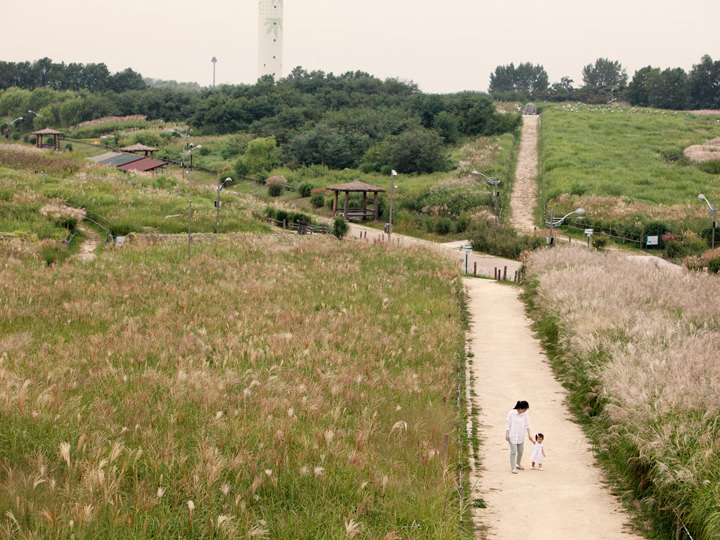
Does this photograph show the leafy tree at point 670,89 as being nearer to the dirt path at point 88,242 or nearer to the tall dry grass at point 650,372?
the tall dry grass at point 650,372

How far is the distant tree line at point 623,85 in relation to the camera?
11619 cm

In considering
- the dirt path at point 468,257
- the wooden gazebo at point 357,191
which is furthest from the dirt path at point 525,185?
the wooden gazebo at point 357,191

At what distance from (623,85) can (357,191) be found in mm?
109444

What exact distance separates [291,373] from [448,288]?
1348cm

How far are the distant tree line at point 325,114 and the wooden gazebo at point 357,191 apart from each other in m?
14.2

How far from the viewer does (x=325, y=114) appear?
276ft

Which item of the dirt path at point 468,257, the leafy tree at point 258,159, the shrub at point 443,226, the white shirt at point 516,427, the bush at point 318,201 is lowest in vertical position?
the dirt path at point 468,257

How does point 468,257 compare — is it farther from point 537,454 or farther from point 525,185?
point 537,454

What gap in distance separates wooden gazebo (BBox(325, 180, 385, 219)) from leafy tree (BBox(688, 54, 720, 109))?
88.5m

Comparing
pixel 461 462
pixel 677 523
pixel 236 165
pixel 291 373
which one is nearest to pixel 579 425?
pixel 461 462

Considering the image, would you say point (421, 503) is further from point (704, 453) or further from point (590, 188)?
point (590, 188)

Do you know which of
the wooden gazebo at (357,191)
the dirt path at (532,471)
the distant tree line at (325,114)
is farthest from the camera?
the distant tree line at (325,114)

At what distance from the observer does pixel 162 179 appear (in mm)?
50094

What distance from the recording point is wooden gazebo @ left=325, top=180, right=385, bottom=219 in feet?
151
